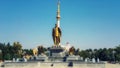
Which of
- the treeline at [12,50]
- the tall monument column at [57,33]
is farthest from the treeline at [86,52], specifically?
the tall monument column at [57,33]

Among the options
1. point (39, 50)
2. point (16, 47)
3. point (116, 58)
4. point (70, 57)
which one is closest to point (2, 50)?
point (16, 47)

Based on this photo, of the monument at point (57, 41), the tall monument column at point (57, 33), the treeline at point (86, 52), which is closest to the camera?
the monument at point (57, 41)

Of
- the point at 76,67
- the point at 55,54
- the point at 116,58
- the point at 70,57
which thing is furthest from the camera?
the point at 116,58

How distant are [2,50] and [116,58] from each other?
2349 cm

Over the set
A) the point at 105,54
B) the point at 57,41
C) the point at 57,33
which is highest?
the point at 57,33

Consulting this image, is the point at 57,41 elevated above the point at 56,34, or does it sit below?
below

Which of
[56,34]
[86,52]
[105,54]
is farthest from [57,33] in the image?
[86,52]

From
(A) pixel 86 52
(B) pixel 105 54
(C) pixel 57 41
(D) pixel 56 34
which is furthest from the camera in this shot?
(A) pixel 86 52

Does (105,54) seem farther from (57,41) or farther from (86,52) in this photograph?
(57,41)

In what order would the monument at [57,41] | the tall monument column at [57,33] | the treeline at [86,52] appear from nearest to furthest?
the monument at [57,41] < the tall monument column at [57,33] < the treeline at [86,52]

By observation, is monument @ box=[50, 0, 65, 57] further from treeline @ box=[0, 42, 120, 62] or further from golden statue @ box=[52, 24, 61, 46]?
treeline @ box=[0, 42, 120, 62]

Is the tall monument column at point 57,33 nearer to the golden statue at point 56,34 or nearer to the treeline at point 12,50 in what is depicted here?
the golden statue at point 56,34

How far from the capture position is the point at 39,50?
55.8m

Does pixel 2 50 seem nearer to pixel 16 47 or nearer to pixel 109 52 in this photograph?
pixel 16 47
